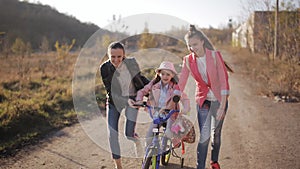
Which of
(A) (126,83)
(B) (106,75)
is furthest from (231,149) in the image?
(B) (106,75)

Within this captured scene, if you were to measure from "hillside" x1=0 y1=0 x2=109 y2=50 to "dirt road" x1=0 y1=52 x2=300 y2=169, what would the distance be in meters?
49.9

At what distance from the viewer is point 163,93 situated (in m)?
3.78

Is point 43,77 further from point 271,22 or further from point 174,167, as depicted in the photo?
point 271,22

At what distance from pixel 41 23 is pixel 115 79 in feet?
229

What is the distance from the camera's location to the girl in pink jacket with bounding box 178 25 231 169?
136 inches

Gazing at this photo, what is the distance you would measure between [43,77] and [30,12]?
61.5m

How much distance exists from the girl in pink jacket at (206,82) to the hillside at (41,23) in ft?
172

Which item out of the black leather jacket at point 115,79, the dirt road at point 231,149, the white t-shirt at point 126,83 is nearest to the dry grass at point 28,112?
the dirt road at point 231,149

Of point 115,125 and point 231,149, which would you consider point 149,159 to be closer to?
point 115,125

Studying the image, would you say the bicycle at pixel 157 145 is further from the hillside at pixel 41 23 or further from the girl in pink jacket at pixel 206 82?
the hillside at pixel 41 23

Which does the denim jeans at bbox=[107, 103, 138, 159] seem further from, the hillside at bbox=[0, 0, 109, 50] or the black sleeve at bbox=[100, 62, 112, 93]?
the hillside at bbox=[0, 0, 109, 50]

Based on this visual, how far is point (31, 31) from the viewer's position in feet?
200

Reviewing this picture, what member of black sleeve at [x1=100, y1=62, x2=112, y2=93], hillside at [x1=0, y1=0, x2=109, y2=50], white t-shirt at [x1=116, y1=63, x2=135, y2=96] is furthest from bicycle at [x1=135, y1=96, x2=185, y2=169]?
hillside at [x1=0, y1=0, x2=109, y2=50]

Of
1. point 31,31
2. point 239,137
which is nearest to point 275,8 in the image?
point 239,137
